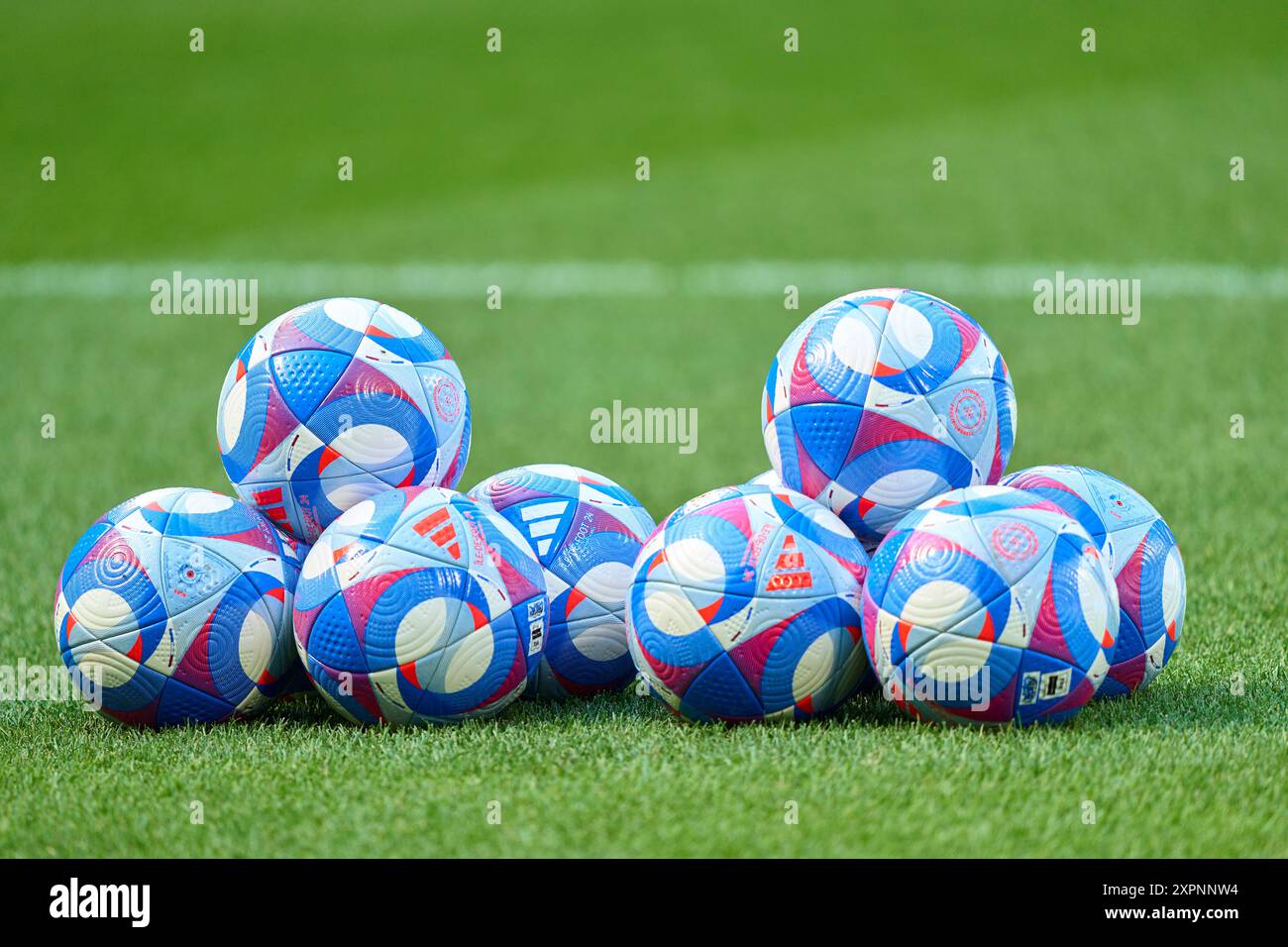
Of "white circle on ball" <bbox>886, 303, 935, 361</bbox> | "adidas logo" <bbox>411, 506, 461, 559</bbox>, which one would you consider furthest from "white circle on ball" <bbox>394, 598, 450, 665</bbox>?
"white circle on ball" <bbox>886, 303, 935, 361</bbox>

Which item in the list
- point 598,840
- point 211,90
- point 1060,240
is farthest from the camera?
point 211,90

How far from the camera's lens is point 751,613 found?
5453 millimetres

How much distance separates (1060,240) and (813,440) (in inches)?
670

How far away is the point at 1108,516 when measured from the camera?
5949mm

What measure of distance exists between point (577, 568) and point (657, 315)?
517 inches

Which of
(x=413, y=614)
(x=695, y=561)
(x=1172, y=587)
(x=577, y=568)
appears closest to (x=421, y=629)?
(x=413, y=614)

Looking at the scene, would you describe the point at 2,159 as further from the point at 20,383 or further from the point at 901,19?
the point at 901,19

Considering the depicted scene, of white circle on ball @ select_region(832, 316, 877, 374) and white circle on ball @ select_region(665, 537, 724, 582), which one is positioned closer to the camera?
white circle on ball @ select_region(665, 537, 724, 582)

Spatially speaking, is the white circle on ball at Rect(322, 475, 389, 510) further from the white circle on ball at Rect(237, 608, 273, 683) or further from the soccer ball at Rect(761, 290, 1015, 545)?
the soccer ball at Rect(761, 290, 1015, 545)

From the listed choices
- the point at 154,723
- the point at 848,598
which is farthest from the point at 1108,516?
the point at 154,723

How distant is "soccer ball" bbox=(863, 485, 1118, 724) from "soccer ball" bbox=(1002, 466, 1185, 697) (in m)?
0.38

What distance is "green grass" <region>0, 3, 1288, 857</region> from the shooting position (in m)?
4.89

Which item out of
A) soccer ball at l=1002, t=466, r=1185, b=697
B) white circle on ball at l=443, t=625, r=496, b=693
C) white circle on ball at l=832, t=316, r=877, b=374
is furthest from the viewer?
soccer ball at l=1002, t=466, r=1185, b=697

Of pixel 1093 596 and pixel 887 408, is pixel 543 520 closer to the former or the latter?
pixel 887 408
